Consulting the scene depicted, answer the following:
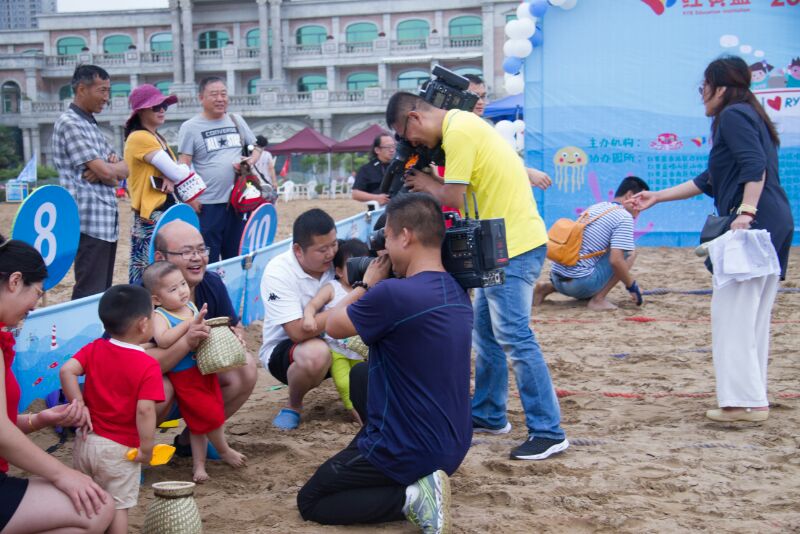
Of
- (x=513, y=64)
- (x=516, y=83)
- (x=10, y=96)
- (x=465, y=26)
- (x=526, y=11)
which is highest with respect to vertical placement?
(x=465, y=26)

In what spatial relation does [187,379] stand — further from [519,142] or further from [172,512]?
[519,142]

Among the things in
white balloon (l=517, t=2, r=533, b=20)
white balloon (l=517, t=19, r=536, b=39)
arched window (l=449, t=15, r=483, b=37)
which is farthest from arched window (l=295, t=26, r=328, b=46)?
white balloon (l=517, t=19, r=536, b=39)

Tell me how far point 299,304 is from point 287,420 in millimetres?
591

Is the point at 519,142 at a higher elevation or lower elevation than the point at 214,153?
higher

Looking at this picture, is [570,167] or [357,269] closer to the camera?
[357,269]

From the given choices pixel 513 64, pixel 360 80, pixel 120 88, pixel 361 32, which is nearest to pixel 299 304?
pixel 513 64

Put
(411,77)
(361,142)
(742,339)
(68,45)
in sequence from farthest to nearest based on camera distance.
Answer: (68,45) < (411,77) < (361,142) < (742,339)

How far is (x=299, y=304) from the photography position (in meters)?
4.37

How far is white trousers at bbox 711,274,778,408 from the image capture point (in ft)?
13.8

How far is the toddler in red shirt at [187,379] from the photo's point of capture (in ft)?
11.7

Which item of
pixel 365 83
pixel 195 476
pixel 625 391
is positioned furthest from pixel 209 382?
pixel 365 83

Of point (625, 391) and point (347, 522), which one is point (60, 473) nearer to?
point (347, 522)

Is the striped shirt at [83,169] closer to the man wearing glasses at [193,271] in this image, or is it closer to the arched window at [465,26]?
the man wearing glasses at [193,271]

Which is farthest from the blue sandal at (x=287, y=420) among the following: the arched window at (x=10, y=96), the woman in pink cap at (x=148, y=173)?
the arched window at (x=10, y=96)
